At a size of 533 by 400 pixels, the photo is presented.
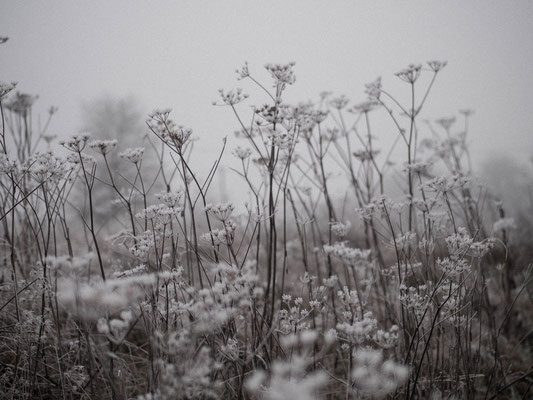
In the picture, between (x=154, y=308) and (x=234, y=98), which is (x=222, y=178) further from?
(x=154, y=308)

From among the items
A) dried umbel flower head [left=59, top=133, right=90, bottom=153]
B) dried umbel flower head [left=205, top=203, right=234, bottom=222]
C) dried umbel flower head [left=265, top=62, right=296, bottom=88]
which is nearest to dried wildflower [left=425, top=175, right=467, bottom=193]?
dried umbel flower head [left=265, top=62, right=296, bottom=88]

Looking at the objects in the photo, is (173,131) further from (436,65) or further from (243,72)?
(436,65)

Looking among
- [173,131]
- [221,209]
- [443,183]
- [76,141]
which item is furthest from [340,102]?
[76,141]

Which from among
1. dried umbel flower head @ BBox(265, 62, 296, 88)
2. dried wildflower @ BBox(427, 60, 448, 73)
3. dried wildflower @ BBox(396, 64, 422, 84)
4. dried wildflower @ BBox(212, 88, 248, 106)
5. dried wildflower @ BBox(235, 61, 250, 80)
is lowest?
dried wildflower @ BBox(212, 88, 248, 106)

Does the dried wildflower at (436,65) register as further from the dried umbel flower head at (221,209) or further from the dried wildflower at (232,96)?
the dried umbel flower head at (221,209)

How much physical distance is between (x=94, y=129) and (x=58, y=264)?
2333cm

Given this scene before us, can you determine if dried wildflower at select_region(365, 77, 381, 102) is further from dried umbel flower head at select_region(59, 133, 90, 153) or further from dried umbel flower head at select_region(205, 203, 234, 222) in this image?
dried umbel flower head at select_region(59, 133, 90, 153)

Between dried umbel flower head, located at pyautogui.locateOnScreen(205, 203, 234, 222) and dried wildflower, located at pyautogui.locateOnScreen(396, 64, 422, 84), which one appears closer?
dried umbel flower head, located at pyautogui.locateOnScreen(205, 203, 234, 222)

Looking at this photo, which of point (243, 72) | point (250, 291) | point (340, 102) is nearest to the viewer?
point (250, 291)

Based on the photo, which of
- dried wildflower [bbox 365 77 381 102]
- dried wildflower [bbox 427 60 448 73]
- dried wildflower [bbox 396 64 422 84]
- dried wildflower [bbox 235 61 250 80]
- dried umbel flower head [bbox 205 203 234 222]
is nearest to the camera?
dried umbel flower head [bbox 205 203 234 222]

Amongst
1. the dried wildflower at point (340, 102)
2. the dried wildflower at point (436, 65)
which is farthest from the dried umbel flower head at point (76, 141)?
the dried wildflower at point (436, 65)

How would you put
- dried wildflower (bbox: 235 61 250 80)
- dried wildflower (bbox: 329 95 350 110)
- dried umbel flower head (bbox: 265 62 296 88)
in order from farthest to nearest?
dried wildflower (bbox: 329 95 350 110) → dried wildflower (bbox: 235 61 250 80) → dried umbel flower head (bbox: 265 62 296 88)

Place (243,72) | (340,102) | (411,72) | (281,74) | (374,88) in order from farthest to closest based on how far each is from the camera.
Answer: (340,102)
(374,88)
(411,72)
(243,72)
(281,74)

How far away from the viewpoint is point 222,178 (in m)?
4.68
